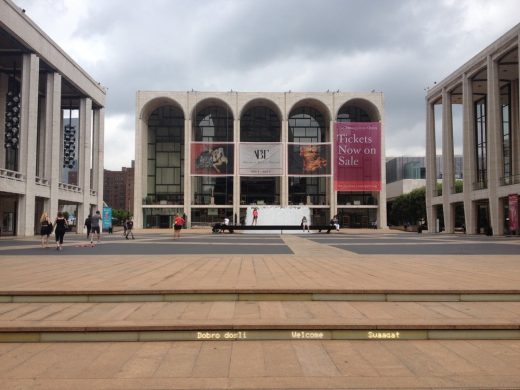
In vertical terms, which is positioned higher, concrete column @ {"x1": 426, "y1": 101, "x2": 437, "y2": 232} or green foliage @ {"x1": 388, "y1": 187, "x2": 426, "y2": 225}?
concrete column @ {"x1": 426, "y1": 101, "x2": 437, "y2": 232}

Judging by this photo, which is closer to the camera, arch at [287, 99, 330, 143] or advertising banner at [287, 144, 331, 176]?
advertising banner at [287, 144, 331, 176]

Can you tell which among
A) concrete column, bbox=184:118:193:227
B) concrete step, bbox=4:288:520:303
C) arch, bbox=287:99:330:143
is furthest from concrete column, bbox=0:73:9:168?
arch, bbox=287:99:330:143

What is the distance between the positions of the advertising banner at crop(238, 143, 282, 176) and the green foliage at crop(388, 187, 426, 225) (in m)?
25.1

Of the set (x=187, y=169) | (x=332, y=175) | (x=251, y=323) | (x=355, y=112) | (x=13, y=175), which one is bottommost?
(x=251, y=323)

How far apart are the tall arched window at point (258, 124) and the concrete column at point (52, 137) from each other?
40.5 m

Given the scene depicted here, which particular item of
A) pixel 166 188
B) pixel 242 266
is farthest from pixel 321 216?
pixel 242 266

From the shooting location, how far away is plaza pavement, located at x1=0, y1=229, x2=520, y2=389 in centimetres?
440

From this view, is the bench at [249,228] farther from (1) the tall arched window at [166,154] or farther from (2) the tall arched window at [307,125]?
(2) the tall arched window at [307,125]

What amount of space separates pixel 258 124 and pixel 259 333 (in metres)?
75.2

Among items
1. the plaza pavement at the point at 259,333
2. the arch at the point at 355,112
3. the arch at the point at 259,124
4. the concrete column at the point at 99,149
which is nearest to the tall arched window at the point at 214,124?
the arch at the point at 259,124

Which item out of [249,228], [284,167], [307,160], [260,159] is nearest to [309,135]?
[307,160]

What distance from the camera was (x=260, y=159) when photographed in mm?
67750

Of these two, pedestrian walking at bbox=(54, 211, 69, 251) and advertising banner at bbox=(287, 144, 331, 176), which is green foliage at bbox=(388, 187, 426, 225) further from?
pedestrian walking at bbox=(54, 211, 69, 251)

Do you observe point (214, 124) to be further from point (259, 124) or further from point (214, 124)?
point (259, 124)
